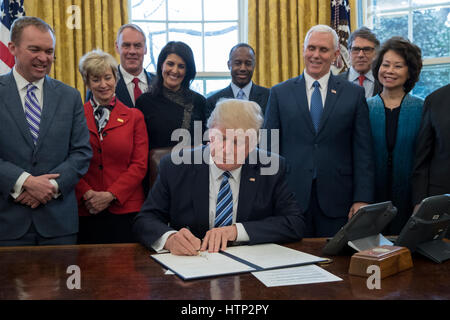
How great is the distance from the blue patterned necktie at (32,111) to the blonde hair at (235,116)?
1.00m

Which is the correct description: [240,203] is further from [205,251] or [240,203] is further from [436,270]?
[436,270]

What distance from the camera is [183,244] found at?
1.80 metres

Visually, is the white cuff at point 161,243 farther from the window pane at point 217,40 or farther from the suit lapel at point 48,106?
the window pane at point 217,40

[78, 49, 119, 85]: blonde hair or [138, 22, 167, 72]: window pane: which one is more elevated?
[138, 22, 167, 72]: window pane

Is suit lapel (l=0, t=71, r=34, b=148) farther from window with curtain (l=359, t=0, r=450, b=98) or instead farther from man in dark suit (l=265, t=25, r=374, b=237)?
window with curtain (l=359, t=0, r=450, b=98)

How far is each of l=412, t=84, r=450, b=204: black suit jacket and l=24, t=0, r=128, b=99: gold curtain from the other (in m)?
3.80

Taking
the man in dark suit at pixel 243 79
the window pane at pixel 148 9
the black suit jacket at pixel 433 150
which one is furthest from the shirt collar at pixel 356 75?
the window pane at pixel 148 9

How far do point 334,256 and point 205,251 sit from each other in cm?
50

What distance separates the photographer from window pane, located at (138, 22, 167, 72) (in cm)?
580

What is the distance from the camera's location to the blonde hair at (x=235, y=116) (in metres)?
2.09

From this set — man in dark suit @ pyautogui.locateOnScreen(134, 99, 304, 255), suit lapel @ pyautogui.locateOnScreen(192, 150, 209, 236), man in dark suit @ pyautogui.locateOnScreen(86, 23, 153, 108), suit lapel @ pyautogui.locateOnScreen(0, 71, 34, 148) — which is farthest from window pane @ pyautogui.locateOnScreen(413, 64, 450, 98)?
suit lapel @ pyautogui.locateOnScreen(0, 71, 34, 148)

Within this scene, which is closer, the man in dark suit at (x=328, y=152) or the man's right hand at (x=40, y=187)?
the man's right hand at (x=40, y=187)

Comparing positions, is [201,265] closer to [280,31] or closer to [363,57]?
[363,57]
